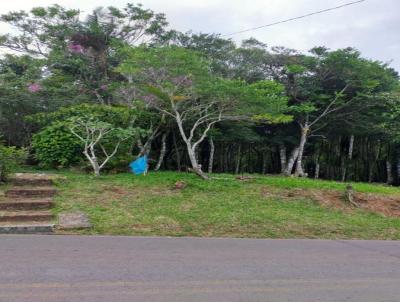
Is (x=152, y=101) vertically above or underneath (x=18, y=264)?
above

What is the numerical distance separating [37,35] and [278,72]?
1035 centimetres

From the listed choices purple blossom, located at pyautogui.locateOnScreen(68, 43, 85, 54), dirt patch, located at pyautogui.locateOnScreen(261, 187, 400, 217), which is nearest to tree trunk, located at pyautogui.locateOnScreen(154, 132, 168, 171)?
dirt patch, located at pyautogui.locateOnScreen(261, 187, 400, 217)

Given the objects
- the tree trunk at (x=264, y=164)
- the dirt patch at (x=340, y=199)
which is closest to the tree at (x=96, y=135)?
the dirt patch at (x=340, y=199)

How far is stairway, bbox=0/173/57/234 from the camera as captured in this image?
332 inches

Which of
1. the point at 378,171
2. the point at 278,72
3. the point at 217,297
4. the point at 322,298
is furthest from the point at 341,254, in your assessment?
the point at 378,171

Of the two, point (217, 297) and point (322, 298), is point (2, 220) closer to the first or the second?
point (217, 297)

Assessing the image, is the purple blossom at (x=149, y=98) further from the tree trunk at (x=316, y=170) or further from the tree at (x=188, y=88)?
the tree trunk at (x=316, y=170)

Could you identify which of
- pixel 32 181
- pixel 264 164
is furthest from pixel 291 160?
pixel 32 181

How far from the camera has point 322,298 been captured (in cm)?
480

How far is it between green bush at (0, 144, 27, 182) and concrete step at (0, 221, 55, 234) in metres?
2.80

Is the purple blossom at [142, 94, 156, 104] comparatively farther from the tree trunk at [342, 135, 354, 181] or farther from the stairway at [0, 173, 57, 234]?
the tree trunk at [342, 135, 354, 181]

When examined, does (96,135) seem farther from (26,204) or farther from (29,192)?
(26,204)

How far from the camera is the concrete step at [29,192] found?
34.0ft

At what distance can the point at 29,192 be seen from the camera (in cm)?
1053
